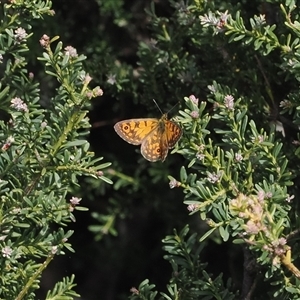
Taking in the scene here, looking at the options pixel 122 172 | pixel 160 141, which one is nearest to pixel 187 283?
pixel 160 141

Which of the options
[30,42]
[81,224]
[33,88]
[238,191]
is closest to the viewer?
[238,191]

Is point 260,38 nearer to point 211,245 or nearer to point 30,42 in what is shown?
point 30,42

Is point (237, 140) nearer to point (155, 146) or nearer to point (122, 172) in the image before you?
point (155, 146)

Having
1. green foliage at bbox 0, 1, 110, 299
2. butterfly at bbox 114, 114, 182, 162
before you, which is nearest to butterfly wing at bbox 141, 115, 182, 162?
butterfly at bbox 114, 114, 182, 162

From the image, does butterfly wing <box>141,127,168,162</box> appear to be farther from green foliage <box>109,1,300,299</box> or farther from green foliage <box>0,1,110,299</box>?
green foliage <box>0,1,110,299</box>

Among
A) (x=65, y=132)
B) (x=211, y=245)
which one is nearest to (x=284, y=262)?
(x=65, y=132)

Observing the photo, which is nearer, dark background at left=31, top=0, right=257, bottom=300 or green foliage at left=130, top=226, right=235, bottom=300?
green foliage at left=130, top=226, right=235, bottom=300

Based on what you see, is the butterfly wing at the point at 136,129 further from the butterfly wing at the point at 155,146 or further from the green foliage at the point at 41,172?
the green foliage at the point at 41,172

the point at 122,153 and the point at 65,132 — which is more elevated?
the point at 65,132
